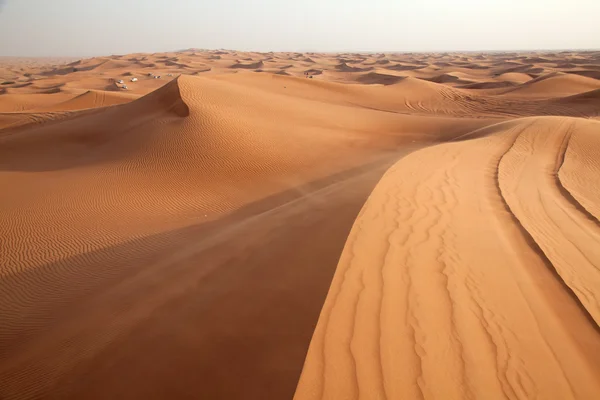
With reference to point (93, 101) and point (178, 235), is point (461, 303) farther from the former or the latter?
point (93, 101)

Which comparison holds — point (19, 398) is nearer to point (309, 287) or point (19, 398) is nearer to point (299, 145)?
point (309, 287)

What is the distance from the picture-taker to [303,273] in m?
3.25

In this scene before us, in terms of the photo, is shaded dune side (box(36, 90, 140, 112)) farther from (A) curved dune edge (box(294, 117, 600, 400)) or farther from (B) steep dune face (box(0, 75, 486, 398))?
(A) curved dune edge (box(294, 117, 600, 400))

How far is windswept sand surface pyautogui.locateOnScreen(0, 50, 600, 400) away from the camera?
226 centimetres

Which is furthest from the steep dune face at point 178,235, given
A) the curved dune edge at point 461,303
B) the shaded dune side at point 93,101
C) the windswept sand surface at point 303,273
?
the shaded dune side at point 93,101

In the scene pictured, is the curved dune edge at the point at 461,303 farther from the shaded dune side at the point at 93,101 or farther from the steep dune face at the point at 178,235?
the shaded dune side at the point at 93,101

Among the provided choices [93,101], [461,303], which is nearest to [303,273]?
[461,303]

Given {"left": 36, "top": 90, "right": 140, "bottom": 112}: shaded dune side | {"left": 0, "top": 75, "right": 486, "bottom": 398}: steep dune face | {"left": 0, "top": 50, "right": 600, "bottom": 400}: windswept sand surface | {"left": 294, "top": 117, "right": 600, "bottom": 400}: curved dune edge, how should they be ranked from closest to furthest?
{"left": 294, "top": 117, "right": 600, "bottom": 400}: curved dune edge, {"left": 0, "top": 50, "right": 600, "bottom": 400}: windswept sand surface, {"left": 0, "top": 75, "right": 486, "bottom": 398}: steep dune face, {"left": 36, "top": 90, "right": 140, "bottom": 112}: shaded dune side

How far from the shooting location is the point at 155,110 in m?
12.4

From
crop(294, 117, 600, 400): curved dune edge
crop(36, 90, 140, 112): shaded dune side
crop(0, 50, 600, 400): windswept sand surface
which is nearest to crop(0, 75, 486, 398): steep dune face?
crop(0, 50, 600, 400): windswept sand surface

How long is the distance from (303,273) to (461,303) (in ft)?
4.32

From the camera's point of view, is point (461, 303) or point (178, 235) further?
point (178, 235)

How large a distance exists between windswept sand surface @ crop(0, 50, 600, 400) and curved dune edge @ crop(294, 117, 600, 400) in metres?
0.01

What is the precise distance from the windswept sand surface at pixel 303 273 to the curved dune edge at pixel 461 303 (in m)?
0.01
